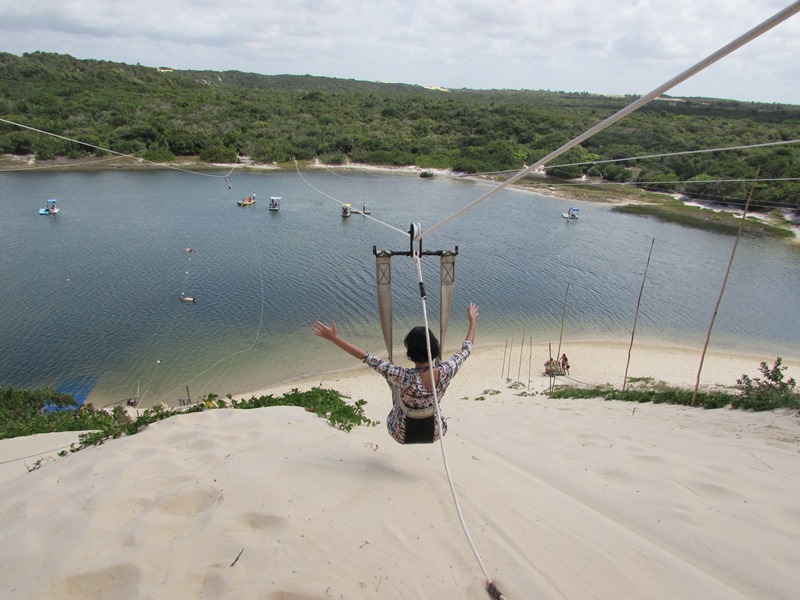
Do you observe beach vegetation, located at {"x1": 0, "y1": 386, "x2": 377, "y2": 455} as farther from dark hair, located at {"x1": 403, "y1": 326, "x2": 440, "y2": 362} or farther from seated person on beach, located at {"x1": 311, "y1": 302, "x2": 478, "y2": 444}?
dark hair, located at {"x1": 403, "y1": 326, "x2": 440, "y2": 362}

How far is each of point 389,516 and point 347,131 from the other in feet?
223

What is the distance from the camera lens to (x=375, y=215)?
39375mm

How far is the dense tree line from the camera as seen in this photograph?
4994 centimetres

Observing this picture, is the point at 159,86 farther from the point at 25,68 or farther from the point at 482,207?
the point at 482,207

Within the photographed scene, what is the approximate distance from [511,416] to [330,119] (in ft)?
225

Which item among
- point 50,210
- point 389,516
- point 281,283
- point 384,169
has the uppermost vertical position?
point 389,516

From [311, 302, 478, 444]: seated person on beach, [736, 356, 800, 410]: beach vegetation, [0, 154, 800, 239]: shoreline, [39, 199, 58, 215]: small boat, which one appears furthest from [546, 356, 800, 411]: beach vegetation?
[0, 154, 800, 239]: shoreline

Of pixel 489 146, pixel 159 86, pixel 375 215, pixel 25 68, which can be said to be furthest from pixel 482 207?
pixel 25 68

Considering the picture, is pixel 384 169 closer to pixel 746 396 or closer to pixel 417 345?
pixel 746 396

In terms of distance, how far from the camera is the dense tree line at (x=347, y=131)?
164 feet

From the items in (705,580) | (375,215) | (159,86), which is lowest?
(375,215)

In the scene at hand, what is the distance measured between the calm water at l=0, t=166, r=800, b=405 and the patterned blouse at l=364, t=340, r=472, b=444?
13641mm

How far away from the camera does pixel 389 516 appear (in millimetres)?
3375

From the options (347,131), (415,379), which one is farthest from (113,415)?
(347,131)
